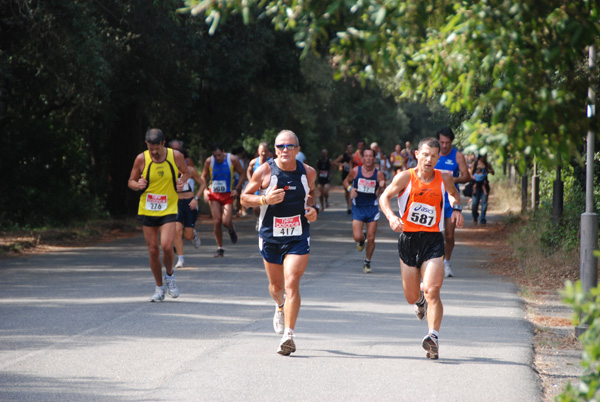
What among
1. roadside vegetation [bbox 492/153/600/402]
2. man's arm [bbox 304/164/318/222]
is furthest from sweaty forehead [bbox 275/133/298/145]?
roadside vegetation [bbox 492/153/600/402]

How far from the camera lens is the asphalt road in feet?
20.9

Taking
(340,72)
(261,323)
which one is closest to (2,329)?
(261,323)

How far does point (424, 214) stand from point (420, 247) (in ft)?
0.97

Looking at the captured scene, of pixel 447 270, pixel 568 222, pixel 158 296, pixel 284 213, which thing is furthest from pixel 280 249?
pixel 568 222

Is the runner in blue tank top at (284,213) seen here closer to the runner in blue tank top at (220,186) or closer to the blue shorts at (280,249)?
the blue shorts at (280,249)

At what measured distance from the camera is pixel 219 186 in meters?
15.4

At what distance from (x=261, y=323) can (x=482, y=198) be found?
14894 millimetres

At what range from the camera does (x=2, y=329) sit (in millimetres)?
8680

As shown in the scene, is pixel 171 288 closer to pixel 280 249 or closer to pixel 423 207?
pixel 280 249

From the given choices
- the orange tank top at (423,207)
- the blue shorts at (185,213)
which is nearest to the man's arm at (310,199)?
the orange tank top at (423,207)

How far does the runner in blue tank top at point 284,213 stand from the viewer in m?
7.77

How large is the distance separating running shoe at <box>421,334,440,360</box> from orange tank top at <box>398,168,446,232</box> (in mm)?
991

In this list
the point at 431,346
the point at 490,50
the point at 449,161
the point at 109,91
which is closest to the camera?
the point at 490,50

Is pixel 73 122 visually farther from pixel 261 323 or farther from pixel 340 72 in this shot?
pixel 340 72
